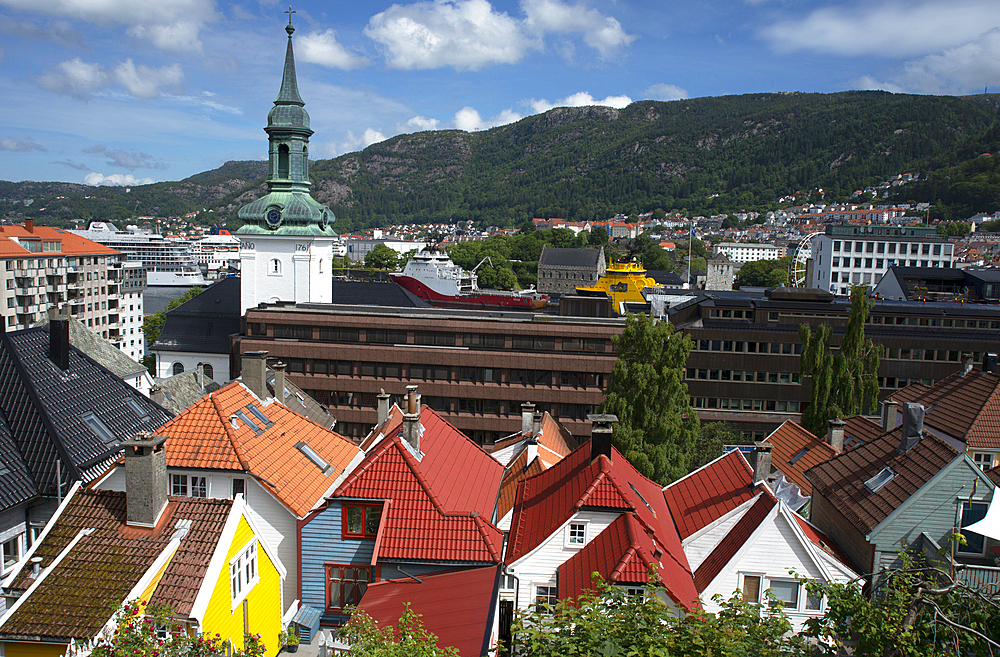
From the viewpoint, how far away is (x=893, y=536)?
2008cm

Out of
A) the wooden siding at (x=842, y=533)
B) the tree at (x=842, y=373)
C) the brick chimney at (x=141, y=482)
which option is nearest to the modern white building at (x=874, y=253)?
the tree at (x=842, y=373)

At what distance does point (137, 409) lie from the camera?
24.8 meters

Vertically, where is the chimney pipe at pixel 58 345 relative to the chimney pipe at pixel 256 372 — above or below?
above

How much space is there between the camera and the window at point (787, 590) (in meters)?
20.1

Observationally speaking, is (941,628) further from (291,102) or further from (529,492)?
(291,102)

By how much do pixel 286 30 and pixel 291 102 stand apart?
26.5ft

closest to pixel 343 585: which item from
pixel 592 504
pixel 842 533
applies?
pixel 592 504

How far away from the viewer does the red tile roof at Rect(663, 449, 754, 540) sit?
23.5m

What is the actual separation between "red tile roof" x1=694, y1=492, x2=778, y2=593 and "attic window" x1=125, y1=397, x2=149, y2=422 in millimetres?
20127

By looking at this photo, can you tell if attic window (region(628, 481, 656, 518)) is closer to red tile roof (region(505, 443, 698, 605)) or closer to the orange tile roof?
red tile roof (region(505, 443, 698, 605))

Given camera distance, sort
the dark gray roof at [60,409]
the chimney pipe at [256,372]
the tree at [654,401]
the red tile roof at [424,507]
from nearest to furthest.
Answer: the red tile roof at [424,507] → the dark gray roof at [60,409] → the chimney pipe at [256,372] → the tree at [654,401]

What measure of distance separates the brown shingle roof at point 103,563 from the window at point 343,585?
4837 mm

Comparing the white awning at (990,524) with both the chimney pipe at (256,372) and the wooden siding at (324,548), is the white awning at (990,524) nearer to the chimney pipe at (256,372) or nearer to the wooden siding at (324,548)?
the wooden siding at (324,548)

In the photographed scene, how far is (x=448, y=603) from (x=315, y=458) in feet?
28.2
